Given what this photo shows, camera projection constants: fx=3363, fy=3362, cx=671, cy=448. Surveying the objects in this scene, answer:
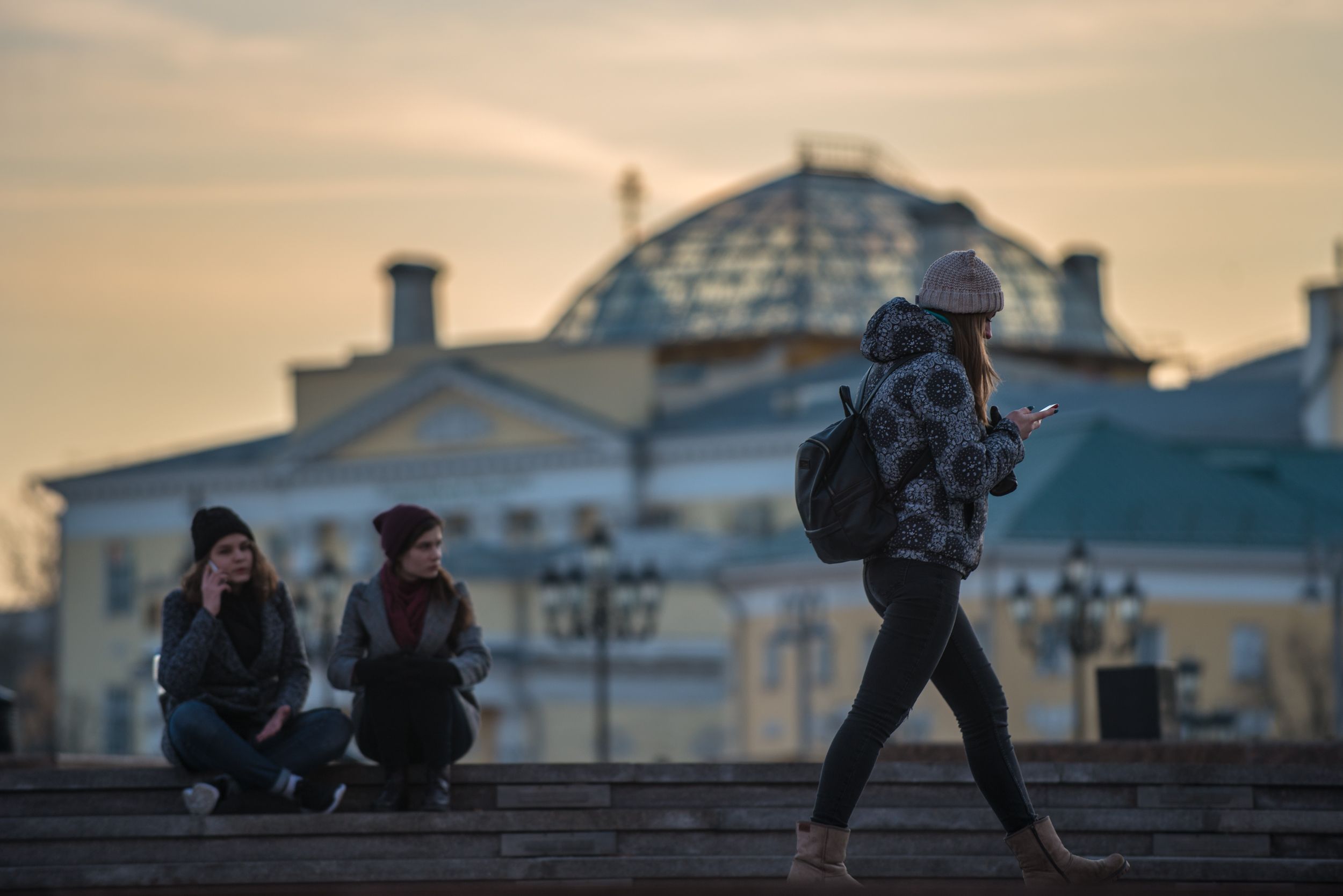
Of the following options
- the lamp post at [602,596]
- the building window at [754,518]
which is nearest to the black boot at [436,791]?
the lamp post at [602,596]

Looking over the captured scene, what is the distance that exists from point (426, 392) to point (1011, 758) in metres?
56.9

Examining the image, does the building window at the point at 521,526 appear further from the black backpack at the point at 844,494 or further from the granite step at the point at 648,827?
the black backpack at the point at 844,494

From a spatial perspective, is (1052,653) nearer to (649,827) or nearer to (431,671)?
(431,671)

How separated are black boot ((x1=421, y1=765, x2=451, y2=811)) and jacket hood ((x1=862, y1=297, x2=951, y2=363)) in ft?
7.89

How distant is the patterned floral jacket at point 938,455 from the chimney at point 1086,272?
71.1 meters

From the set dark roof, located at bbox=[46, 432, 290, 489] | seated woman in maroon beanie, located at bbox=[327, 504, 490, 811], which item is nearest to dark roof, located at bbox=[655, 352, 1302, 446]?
dark roof, located at bbox=[46, 432, 290, 489]

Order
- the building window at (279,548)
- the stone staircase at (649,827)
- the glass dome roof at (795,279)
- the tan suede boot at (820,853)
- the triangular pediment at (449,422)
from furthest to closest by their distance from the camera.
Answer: the glass dome roof at (795,279) < the building window at (279,548) < the triangular pediment at (449,422) < the stone staircase at (649,827) < the tan suede boot at (820,853)

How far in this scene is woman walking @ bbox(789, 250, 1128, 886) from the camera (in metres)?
8.55

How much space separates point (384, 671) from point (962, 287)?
2651mm

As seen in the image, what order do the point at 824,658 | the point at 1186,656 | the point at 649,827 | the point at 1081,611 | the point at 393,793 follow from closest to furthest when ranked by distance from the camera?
the point at 649,827, the point at 393,793, the point at 1081,611, the point at 1186,656, the point at 824,658

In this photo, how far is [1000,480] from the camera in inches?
347

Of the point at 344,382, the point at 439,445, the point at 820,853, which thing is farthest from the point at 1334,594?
the point at 344,382

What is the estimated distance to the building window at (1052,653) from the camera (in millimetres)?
38812

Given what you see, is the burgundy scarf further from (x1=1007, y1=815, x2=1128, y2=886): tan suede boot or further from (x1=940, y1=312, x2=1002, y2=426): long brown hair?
(x1=1007, y1=815, x2=1128, y2=886): tan suede boot
